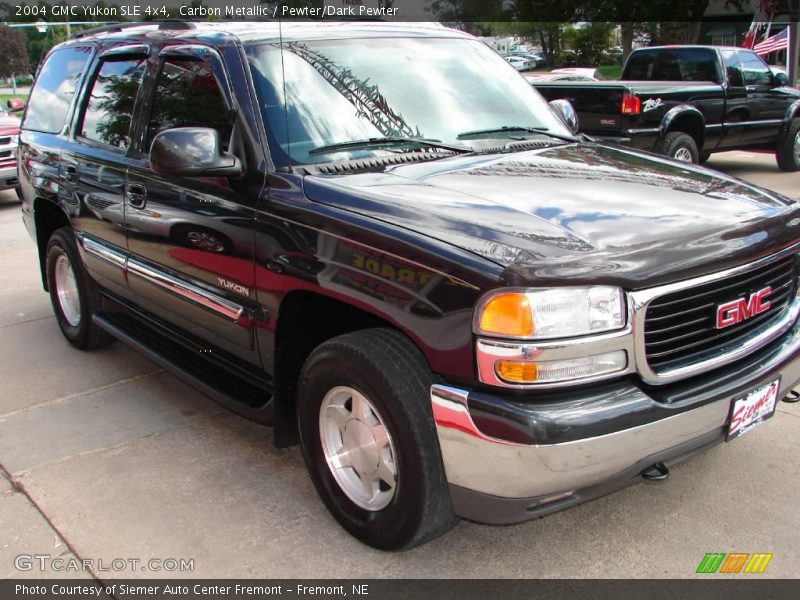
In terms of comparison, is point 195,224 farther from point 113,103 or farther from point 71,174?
point 71,174

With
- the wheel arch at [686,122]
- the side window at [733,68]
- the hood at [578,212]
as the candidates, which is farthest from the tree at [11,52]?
the hood at [578,212]

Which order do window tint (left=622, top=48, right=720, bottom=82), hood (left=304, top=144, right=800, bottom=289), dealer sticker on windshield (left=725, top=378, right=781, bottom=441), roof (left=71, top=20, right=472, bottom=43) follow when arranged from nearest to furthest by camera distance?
hood (left=304, top=144, right=800, bottom=289), dealer sticker on windshield (left=725, top=378, right=781, bottom=441), roof (left=71, top=20, right=472, bottom=43), window tint (left=622, top=48, right=720, bottom=82)

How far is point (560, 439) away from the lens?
235 cm

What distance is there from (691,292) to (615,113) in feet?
24.8

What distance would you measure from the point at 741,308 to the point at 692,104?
835 centimetres

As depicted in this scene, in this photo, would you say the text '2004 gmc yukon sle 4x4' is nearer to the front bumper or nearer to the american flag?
the front bumper

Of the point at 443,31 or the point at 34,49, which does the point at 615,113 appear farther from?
the point at 34,49

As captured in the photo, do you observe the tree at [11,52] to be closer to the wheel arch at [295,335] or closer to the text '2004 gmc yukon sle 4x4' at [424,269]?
the text '2004 gmc yukon sle 4x4' at [424,269]

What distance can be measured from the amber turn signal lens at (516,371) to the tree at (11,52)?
30227 millimetres

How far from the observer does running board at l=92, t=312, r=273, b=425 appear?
3.43 m

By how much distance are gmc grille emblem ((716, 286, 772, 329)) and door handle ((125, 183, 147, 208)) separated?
8.85 feet

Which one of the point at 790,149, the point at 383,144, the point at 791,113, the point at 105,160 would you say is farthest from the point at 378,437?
the point at 790,149

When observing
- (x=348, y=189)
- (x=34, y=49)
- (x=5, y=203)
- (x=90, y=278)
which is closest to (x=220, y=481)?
(x=348, y=189)

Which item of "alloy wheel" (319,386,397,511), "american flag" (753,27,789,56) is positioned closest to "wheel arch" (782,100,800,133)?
"american flag" (753,27,789,56)
